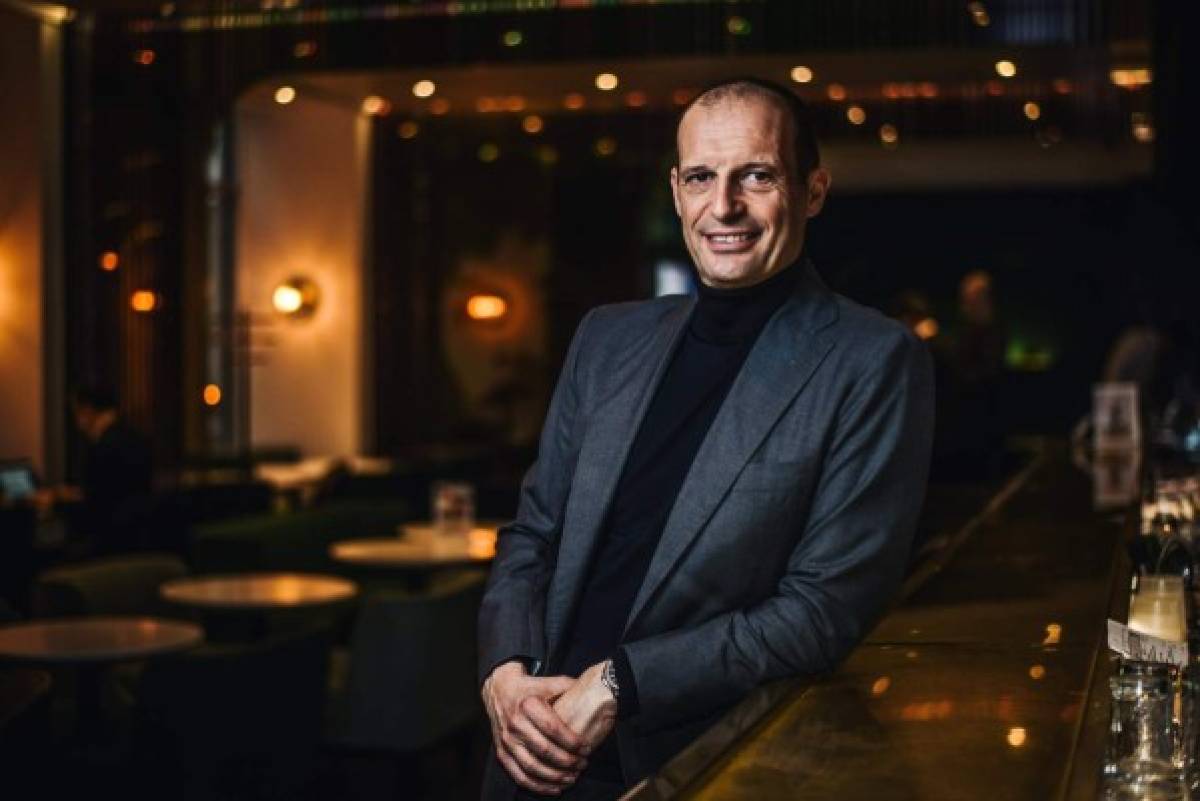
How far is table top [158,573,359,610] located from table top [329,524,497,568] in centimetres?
82

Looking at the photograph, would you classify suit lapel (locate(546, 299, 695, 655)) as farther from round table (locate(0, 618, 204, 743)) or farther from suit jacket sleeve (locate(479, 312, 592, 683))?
round table (locate(0, 618, 204, 743))

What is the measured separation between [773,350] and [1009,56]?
9.23 meters

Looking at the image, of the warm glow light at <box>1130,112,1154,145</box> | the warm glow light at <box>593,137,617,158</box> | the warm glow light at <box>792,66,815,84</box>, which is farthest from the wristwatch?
the warm glow light at <box>593,137,617,158</box>

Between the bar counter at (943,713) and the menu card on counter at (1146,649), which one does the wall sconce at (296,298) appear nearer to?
the bar counter at (943,713)

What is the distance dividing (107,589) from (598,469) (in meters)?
4.16

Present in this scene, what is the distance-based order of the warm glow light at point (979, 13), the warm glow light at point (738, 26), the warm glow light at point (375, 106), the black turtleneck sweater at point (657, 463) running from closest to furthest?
the black turtleneck sweater at point (657, 463), the warm glow light at point (979, 13), the warm glow light at point (738, 26), the warm glow light at point (375, 106)

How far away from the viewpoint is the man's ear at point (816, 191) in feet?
6.45

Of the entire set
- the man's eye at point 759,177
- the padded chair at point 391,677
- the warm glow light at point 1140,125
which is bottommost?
the padded chair at point 391,677

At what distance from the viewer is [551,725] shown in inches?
72.8

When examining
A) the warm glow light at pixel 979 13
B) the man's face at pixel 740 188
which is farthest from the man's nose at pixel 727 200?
the warm glow light at pixel 979 13

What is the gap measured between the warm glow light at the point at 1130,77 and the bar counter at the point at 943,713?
857 centimetres

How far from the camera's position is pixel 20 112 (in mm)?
9992

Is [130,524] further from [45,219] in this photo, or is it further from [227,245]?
[227,245]

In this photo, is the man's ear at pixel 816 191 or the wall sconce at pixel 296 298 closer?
the man's ear at pixel 816 191
